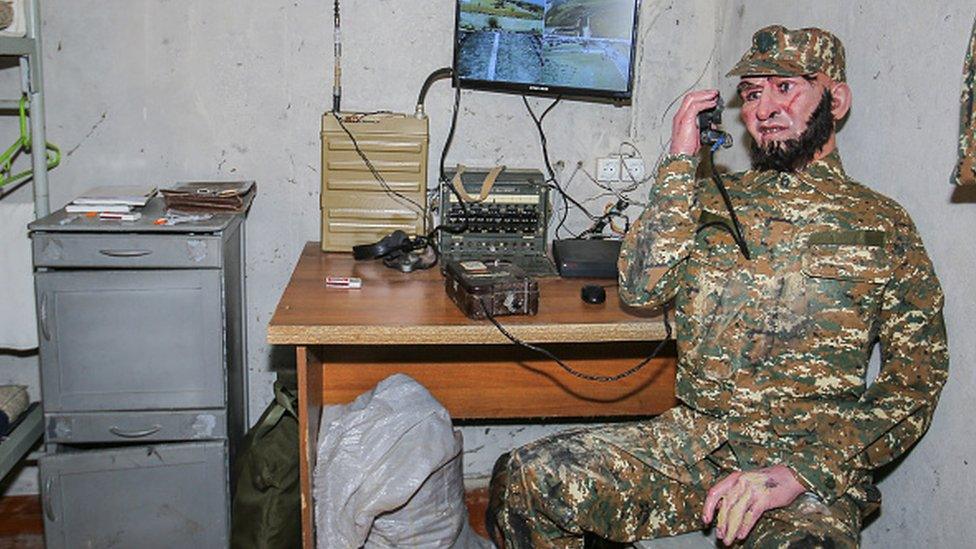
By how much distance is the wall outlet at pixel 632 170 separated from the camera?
2785 millimetres

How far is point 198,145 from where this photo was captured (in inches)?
104

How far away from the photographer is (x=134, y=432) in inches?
89.5

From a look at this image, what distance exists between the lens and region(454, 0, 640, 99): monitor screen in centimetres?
261

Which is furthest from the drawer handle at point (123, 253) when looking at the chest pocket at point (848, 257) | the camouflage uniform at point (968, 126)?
the camouflage uniform at point (968, 126)

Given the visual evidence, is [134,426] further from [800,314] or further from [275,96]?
[800,314]

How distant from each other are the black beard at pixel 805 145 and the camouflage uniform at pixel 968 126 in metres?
0.28

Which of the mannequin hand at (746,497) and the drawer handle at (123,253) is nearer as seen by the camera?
the mannequin hand at (746,497)

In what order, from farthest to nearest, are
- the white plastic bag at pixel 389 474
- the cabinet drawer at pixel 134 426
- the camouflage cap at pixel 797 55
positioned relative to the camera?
the cabinet drawer at pixel 134 426 < the white plastic bag at pixel 389 474 < the camouflage cap at pixel 797 55

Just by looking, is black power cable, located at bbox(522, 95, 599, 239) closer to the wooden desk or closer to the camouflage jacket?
the wooden desk

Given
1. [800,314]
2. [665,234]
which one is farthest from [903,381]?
[665,234]

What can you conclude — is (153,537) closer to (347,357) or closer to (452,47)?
(347,357)

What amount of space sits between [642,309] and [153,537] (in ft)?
4.24

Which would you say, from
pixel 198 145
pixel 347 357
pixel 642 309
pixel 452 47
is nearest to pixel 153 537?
pixel 347 357

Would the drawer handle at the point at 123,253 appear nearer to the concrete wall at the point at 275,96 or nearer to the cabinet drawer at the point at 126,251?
the cabinet drawer at the point at 126,251
